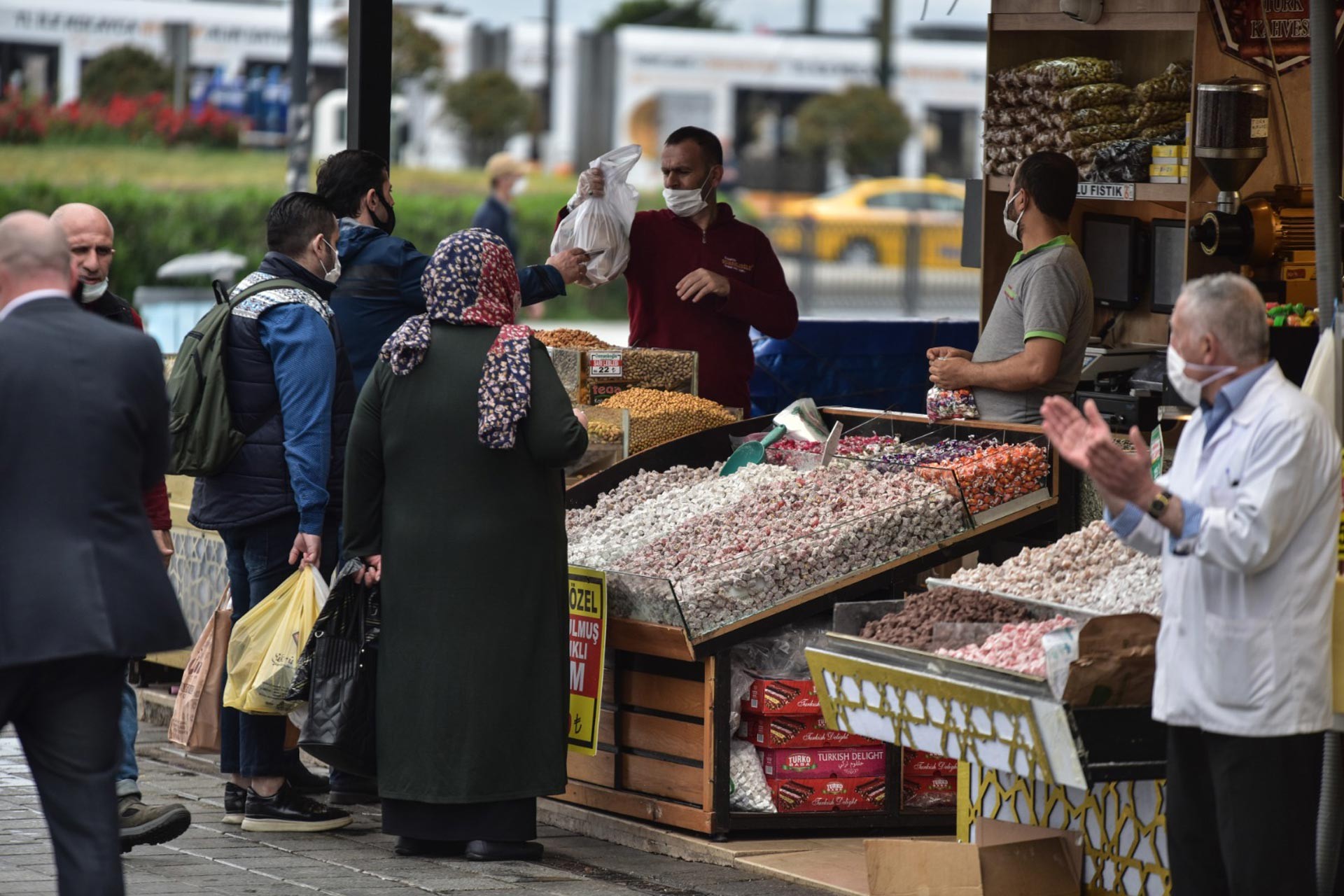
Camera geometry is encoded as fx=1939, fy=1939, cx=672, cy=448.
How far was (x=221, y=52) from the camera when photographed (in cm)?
2842

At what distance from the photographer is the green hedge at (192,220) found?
22188 mm

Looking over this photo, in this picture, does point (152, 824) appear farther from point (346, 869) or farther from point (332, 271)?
point (332, 271)

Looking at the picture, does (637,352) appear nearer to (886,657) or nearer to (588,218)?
(588,218)

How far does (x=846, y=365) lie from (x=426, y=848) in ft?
14.2

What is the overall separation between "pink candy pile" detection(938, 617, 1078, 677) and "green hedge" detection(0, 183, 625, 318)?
1539 cm

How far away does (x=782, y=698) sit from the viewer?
566 cm

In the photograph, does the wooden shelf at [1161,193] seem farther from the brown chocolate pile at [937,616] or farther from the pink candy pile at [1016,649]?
the pink candy pile at [1016,649]

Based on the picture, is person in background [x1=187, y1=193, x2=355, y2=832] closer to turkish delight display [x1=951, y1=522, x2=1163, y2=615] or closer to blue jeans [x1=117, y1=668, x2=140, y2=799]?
blue jeans [x1=117, y1=668, x2=140, y2=799]

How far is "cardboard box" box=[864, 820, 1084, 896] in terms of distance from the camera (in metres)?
4.79

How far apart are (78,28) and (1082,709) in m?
25.4

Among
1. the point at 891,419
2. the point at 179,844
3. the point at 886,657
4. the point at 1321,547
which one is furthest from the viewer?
the point at 891,419

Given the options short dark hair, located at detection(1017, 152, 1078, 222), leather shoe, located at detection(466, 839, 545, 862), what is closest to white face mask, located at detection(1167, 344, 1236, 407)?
short dark hair, located at detection(1017, 152, 1078, 222)

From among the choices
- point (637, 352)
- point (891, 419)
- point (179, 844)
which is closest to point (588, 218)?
point (637, 352)

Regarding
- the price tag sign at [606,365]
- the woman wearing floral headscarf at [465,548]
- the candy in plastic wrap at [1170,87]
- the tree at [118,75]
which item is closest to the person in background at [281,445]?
the woman wearing floral headscarf at [465,548]
